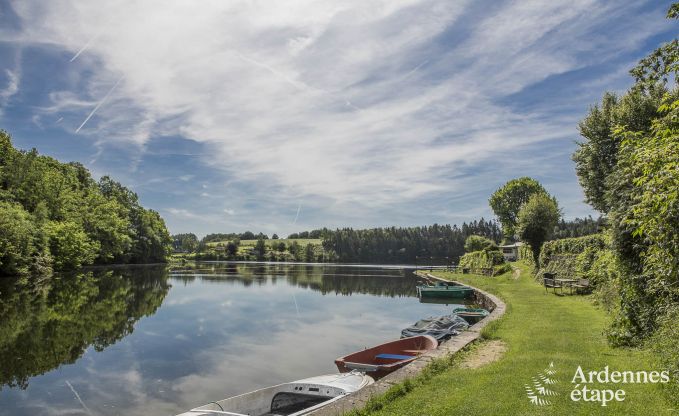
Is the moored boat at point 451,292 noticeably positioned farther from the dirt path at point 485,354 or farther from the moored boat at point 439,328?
the dirt path at point 485,354

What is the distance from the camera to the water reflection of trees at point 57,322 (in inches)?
647

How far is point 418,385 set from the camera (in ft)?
31.6

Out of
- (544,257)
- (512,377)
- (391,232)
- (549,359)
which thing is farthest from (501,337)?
(391,232)

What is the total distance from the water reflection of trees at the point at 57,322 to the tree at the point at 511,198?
6431 cm

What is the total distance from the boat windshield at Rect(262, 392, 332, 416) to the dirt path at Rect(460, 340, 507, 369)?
4111 mm

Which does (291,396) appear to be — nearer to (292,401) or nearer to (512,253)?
(292,401)

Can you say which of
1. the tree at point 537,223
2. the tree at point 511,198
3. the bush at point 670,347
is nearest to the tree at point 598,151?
the tree at point 537,223

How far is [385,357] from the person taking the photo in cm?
1507

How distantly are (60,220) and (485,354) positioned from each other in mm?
84304

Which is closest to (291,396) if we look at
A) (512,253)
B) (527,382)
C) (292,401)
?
(292,401)

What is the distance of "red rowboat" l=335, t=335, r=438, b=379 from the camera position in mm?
13531

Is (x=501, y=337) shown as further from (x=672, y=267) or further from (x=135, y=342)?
(x=135, y=342)

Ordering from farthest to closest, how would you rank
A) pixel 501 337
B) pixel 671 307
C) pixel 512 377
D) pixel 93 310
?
pixel 93 310 < pixel 501 337 < pixel 512 377 < pixel 671 307

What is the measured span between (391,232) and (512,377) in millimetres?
182270
